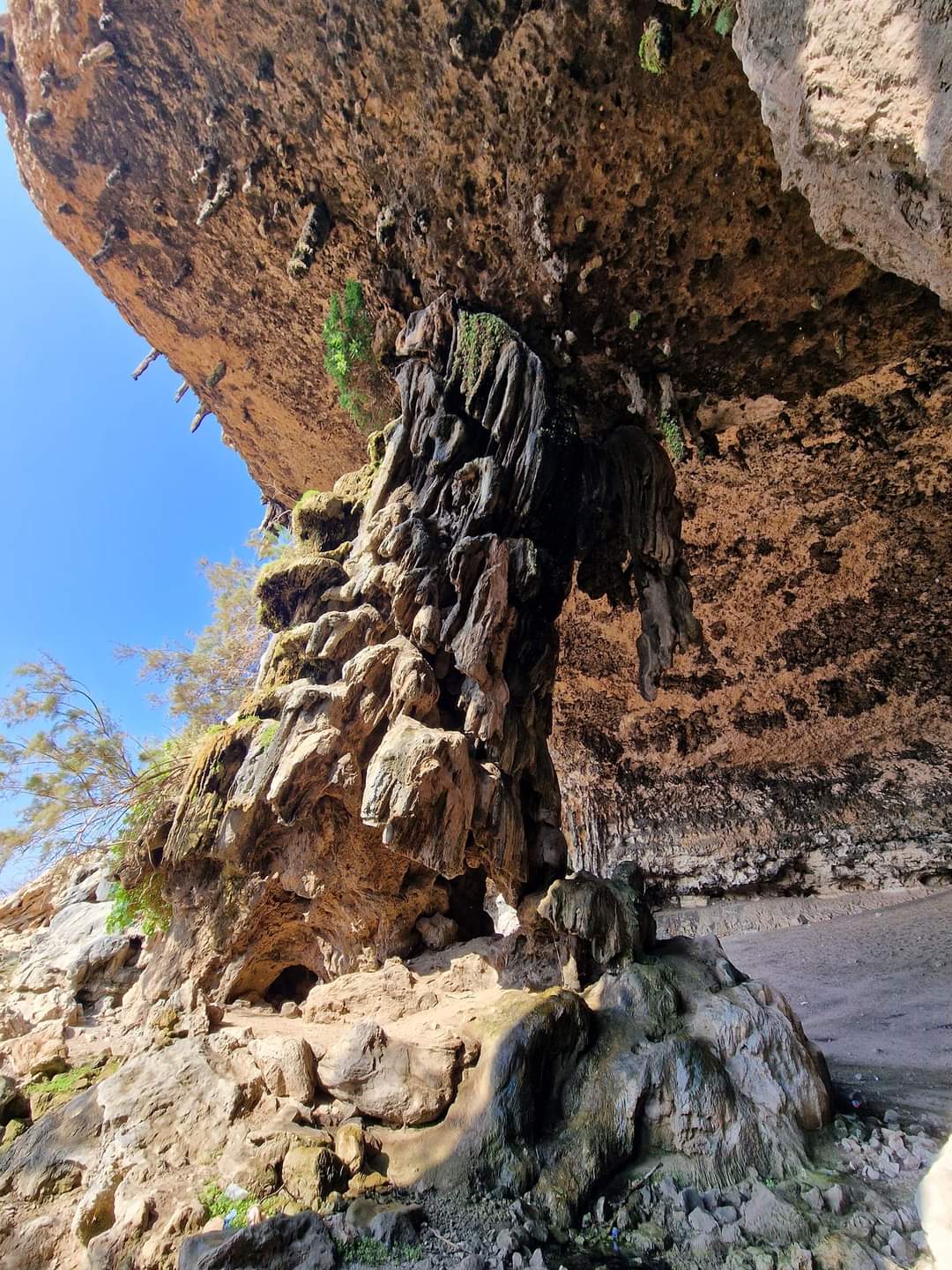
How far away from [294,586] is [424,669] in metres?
1.80

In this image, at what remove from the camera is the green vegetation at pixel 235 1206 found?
2.79m

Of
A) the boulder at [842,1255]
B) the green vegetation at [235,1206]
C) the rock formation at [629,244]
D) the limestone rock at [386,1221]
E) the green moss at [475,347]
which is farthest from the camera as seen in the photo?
the green moss at [475,347]

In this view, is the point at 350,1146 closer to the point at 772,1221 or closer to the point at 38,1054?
the point at 772,1221

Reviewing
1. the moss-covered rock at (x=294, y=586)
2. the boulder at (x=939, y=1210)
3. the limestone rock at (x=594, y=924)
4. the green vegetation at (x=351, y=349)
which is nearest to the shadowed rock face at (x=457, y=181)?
the green vegetation at (x=351, y=349)

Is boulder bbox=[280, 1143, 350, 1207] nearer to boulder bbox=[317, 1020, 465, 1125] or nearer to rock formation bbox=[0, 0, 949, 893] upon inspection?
boulder bbox=[317, 1020, 465, 1125]

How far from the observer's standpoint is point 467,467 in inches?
233

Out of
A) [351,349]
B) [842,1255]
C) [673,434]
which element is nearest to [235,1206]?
[842,1255]

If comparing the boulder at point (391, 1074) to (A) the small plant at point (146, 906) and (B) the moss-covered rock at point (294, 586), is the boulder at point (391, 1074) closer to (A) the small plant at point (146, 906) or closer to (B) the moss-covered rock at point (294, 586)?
(A) the small plant at point (146, 906)

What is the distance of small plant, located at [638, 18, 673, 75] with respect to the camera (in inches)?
173

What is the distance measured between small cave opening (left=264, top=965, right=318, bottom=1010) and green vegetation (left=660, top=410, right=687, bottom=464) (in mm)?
6647

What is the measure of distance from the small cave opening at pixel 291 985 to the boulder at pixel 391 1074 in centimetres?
214

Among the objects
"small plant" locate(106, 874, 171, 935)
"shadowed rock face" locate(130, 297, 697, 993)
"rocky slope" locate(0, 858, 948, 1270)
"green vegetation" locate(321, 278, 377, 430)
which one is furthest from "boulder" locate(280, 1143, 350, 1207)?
"green vegetation" locate(321, 278, 377, 430)

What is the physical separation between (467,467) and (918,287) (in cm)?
463

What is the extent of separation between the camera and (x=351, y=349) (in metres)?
7.50
